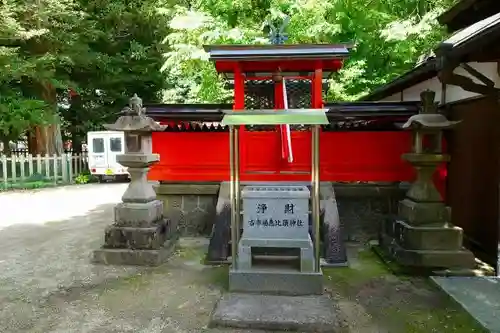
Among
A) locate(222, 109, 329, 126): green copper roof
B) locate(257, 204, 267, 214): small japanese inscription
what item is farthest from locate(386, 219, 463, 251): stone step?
locate(222, 109, 329, 126): green copper roof

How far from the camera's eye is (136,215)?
7.48 m

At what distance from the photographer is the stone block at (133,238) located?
7355mm

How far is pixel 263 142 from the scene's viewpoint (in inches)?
353

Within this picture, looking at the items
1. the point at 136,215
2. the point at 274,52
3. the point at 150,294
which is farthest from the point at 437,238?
the point at 136,215

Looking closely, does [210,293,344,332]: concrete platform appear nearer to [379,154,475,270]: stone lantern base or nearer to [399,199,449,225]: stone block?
[379,154,475,270]: stone lantern base

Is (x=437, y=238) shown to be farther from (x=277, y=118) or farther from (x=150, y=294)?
(x=150, y=294)

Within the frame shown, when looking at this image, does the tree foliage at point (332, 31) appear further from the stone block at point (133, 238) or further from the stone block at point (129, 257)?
the stone block at point (129, 257)

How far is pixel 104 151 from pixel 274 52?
618 inches

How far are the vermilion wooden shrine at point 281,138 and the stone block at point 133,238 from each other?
208 cm

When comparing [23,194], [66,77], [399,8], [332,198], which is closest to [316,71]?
[332,198]

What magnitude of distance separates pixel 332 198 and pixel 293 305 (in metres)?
3.36

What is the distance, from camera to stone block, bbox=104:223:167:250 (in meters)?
7.36

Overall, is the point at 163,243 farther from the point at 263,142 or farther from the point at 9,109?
the point at 9,109

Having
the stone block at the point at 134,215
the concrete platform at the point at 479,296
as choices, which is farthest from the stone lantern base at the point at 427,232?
the stone block at the point at 134,215
